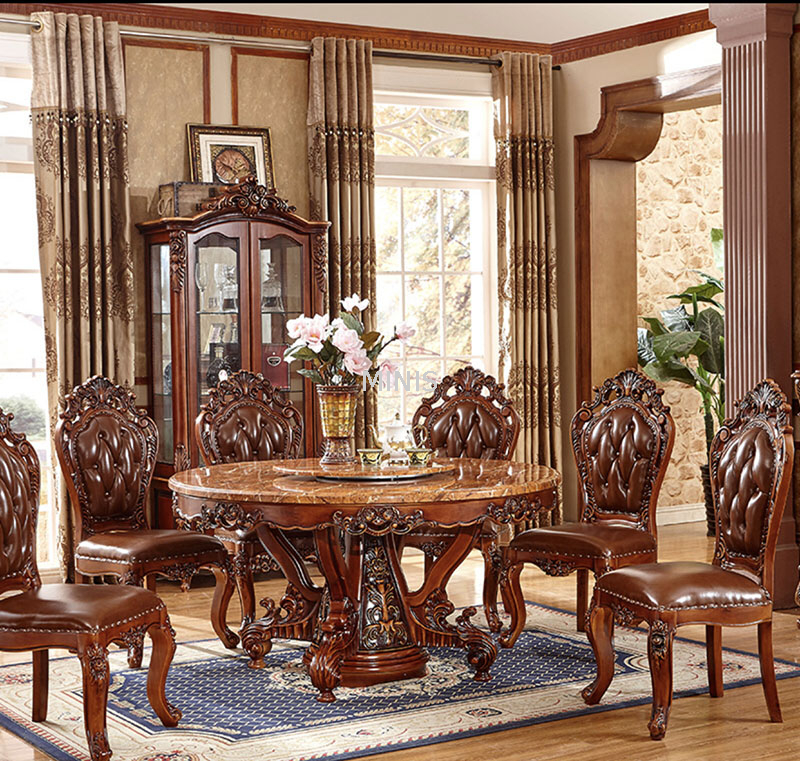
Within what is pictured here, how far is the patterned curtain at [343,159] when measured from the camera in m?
6.78

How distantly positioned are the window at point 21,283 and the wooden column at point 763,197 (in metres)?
3.39

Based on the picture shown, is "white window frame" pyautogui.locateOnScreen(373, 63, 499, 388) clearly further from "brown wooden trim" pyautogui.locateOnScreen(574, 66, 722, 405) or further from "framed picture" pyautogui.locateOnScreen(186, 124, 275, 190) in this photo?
"framed picture" pyautogui.locateOnScreen(186, 124, 275, 190)

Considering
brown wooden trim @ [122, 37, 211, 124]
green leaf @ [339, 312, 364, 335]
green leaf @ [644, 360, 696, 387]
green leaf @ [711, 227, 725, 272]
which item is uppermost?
brown wooden trim @ [122, 37, 211, 124]

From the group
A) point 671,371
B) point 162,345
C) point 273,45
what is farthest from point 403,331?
point 671,371

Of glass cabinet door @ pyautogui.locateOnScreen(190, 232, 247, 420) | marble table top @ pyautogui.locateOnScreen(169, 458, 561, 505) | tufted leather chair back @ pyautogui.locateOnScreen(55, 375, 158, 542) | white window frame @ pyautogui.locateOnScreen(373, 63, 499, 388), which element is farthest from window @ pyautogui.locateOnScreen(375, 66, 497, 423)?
marble table top @ pyautogui.locateOnScreen(169, 458, 561, 505)

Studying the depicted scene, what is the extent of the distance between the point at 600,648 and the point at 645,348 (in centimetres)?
407

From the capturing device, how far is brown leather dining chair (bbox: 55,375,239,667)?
474cm


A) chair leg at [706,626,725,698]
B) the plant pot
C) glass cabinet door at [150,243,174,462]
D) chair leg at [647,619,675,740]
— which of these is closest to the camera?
chair leg at [647,619,675,740]

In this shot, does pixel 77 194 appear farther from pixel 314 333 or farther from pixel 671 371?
pixel 671 371

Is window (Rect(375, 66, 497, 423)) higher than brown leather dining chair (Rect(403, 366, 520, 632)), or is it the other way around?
window (Rect(375, 66, 497, 423))

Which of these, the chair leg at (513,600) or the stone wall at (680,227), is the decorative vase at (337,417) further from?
the stone wall at (680,227)

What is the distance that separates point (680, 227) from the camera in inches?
329

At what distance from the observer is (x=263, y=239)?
6363 mm

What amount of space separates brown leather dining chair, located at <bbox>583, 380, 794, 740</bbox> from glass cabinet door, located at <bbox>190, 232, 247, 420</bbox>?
109 inches
